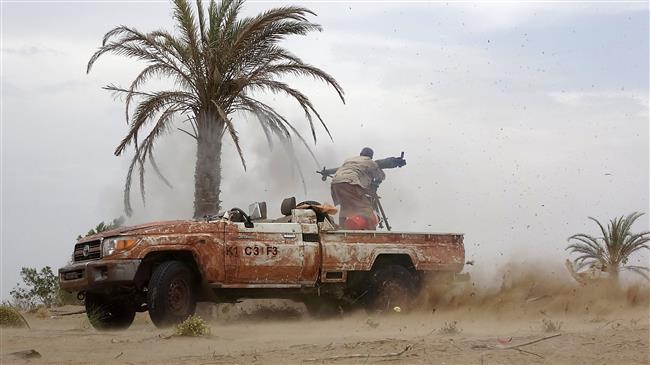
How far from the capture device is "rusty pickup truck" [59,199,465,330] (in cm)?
1017

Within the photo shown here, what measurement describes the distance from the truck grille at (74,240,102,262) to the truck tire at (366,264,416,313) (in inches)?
151

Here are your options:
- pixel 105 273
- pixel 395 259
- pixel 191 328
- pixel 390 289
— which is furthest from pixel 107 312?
pixel 395 259

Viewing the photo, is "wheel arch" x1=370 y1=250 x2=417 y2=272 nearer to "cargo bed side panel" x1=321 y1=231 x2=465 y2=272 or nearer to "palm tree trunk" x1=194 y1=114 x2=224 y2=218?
"cargo bed side panel" x1=321 y1=231 x2=465 y2=272

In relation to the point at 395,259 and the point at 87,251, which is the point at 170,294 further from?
the point at 395,259

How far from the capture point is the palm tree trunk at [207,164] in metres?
16.1

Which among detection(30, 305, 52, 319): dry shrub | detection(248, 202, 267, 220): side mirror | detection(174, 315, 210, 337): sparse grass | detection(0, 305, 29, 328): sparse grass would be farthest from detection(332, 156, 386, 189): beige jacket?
detection(174, 315, 210, 337): sparse grass

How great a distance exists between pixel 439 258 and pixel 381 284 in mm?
1105

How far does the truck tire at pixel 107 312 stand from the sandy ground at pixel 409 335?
1.23ft

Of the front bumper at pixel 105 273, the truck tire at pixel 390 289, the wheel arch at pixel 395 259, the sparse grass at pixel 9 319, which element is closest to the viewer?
the front bumper at pixel 105 273

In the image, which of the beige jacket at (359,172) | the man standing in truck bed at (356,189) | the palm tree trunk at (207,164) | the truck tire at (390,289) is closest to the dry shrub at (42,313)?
the palm tree trunk at (207,164)

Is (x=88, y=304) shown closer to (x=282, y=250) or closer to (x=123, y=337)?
(x=123, y=337)

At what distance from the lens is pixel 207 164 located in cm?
1609

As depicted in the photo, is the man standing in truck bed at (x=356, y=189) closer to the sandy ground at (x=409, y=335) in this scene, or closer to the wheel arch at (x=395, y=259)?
the wheel arch at (x=395, y=259)

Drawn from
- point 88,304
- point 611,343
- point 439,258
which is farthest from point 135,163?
point 611,343
